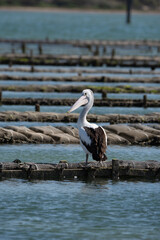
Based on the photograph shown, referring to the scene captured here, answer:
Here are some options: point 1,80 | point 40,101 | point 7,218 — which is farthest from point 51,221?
point 1,80

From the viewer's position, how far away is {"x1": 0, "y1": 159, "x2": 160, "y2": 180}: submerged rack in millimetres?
23656

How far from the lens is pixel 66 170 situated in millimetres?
23891

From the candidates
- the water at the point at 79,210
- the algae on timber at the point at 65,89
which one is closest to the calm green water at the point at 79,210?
the water at the point at 79,210

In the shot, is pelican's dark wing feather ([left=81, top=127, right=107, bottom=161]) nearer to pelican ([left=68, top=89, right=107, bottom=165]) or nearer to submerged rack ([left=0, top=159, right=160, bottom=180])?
pelican ([left=68, top=89, right=107, bottom=165])

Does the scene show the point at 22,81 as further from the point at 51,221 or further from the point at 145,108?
the point at 51,221

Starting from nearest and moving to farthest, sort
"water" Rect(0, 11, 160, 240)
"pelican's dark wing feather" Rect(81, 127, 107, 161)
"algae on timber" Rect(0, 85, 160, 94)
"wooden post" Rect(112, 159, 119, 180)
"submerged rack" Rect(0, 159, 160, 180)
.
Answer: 1. "water" Rect(0, 11, 160, 240)
2. "pelican's dark wing feather" Rect(81, 127, 107, 161)
3. "submerged rack" Rect(0, 159, 160, 180)
4. "wooden post" Rect(112, 159, 119, 180)
5. "algae on timber" Rect(0, 85, 160, 94)

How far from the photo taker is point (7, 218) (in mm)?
19984

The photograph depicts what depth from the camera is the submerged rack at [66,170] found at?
77.6ft

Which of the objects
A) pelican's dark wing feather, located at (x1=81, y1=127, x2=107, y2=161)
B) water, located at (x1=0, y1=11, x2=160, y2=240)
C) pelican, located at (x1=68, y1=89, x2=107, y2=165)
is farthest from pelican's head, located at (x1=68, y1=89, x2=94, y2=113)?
water, located at (x1=0, y1=11, x2=160, y2=240)

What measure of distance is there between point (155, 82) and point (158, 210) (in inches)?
1430

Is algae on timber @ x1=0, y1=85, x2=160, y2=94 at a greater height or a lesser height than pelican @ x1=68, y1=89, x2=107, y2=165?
greater

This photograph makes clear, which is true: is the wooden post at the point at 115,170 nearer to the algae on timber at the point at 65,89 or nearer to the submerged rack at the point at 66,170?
the submerged rack at the point at 66,170

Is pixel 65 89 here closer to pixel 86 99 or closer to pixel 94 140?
pixel 86 99

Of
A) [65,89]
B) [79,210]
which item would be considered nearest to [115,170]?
[79,210]
